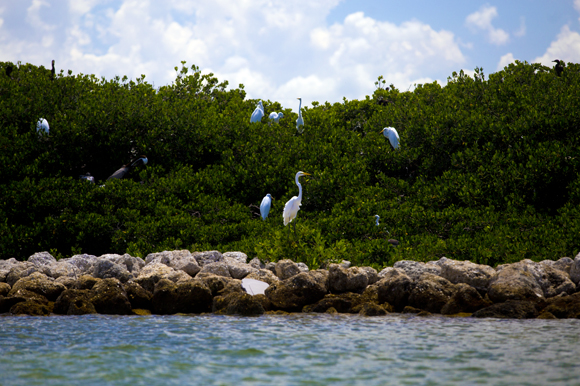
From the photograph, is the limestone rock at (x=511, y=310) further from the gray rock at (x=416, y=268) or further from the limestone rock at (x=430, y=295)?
the gray rock at (x=416, y=268)

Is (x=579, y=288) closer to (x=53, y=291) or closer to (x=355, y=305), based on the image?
(x=355, y=305)

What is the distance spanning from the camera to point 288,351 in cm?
636

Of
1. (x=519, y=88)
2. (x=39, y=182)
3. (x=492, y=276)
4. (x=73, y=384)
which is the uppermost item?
(x=519, y=88)

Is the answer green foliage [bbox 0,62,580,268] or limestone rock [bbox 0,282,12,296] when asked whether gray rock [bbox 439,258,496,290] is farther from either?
limestone rock [bbox 0,282,12,296]

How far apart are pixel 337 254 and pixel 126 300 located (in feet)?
14.9

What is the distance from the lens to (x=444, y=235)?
13.8 meters

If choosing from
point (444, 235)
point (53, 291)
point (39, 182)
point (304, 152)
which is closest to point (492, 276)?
point (444, 235)

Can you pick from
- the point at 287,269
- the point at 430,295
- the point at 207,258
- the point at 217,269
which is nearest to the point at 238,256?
the point at 207,258

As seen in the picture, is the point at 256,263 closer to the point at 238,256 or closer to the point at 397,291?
the point at 238,256

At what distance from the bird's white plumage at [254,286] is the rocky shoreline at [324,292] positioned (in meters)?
0.15

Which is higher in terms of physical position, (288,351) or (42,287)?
(42,287)

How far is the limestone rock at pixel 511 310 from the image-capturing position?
8352 mm

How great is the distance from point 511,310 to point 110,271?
7254 mm

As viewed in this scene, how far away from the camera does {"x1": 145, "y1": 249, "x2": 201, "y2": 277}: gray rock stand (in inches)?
413
